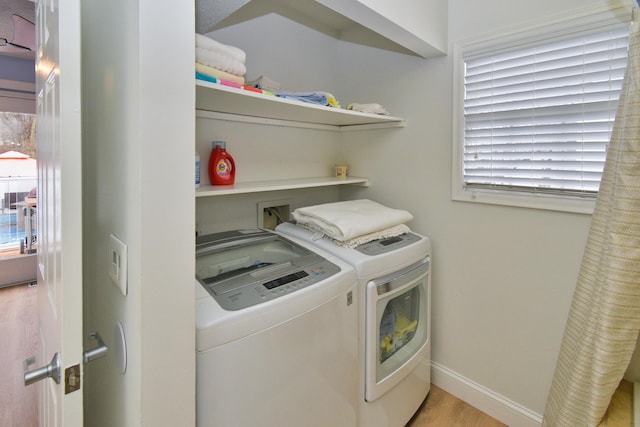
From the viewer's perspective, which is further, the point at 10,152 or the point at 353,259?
the point at 10,152

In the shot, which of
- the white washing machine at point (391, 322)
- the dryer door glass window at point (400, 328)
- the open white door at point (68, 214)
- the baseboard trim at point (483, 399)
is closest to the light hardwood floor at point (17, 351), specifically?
the open white door at point (68, 214)

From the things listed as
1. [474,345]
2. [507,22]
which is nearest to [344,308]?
[474,345]

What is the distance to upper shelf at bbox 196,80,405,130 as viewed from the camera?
1234 mm

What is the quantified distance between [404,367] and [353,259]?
67cm

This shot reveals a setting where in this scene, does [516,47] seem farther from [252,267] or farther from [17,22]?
[17,22]

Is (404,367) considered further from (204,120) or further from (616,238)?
(204,120)

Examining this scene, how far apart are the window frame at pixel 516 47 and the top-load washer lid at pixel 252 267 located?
95 centimetres

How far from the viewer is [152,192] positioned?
29.1 inches

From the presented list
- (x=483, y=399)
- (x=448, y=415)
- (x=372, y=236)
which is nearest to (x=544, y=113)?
(x=372, y=236)

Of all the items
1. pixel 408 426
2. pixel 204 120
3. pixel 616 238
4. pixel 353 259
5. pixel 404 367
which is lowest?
pixel 408 426

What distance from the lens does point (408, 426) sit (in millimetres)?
1764

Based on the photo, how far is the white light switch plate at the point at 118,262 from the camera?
2.70ft

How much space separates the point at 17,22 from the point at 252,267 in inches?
128

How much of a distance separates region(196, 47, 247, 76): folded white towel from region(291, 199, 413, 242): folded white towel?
74cm
